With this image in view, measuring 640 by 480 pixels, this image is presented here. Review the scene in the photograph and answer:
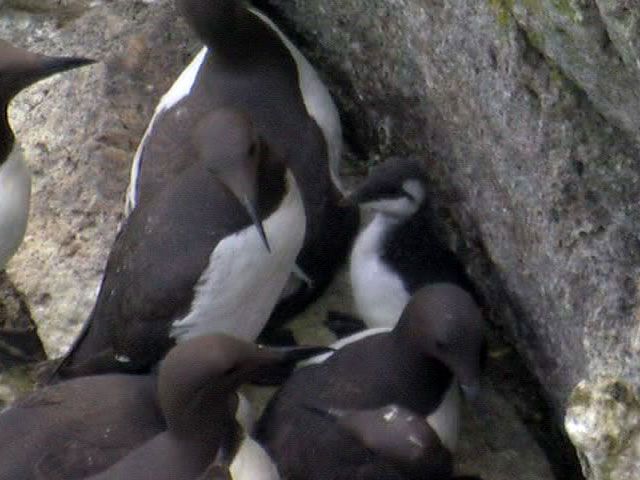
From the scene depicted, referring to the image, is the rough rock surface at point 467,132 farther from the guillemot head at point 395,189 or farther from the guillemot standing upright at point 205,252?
the guillemot standing upright at point 205,252

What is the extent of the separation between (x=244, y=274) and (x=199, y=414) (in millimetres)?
724

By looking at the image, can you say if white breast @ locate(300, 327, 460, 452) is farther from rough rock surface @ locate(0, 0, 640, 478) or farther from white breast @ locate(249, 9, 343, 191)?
white breast @ locate(249, 9, 343, 191)

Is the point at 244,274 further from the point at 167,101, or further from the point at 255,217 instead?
the point at 167,101

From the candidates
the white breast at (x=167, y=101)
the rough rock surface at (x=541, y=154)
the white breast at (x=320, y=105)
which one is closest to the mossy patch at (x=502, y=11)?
the rough rock surface at (x=541, y=154)

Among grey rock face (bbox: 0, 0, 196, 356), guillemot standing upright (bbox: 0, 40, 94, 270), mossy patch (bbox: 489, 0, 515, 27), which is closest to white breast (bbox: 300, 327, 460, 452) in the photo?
grey rock face (bbox: 0, 0, 196, 356)

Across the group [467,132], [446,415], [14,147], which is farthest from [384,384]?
[14,147]

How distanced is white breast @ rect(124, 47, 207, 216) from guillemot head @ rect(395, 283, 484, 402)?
1.18m

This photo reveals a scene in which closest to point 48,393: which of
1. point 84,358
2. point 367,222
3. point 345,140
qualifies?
point 84,358

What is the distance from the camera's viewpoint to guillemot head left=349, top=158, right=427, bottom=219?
20.2ft

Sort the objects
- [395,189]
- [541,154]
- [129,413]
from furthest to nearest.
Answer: [395,189] < [129,413] < [541,154]

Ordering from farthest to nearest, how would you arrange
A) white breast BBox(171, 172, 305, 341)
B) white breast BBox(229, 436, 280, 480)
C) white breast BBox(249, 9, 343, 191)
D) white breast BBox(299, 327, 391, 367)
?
white breast BBox(249, 9, 343, 191) → white breast BBox(299, 327, 391, 367) → white breast BBox(171, 172, 305, 341) → white breast BBox(229, 436, 280, 480)

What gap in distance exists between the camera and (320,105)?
Answer: 6.52 metres

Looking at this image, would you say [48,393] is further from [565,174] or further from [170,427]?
[565,174]

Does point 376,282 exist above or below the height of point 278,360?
below
